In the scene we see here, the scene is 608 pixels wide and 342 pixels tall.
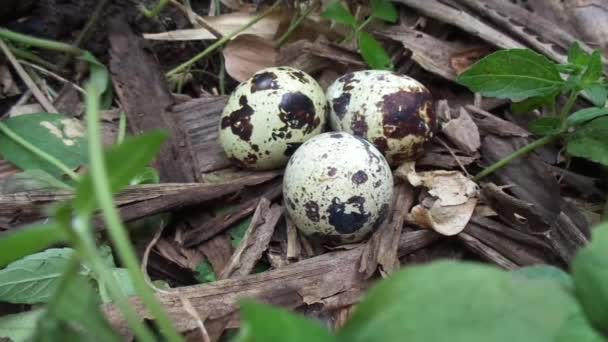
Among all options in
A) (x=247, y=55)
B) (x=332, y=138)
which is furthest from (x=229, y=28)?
(x=332, y=138)

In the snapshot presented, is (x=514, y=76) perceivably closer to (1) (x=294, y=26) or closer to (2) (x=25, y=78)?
(1) (x=294, y=26)

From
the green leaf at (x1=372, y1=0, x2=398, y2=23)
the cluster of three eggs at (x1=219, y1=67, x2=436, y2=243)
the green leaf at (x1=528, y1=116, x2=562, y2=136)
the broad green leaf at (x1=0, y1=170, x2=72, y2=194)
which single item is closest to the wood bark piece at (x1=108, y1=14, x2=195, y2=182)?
the cluster of three eggs at (x1=219, y1=67, x2=436, y2=243)

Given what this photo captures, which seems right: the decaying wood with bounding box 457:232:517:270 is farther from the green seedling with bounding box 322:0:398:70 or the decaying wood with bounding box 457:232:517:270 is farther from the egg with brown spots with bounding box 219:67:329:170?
the green seedling with bounding box 322:0:398:70

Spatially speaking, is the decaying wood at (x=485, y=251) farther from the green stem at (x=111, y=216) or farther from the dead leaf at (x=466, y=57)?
the green stem at (x=111, y=216)

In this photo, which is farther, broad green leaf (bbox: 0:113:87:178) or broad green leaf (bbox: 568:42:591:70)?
broad green leaf (bbox: 0:113:87:178)

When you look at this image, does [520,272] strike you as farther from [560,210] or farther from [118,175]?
[560,210]

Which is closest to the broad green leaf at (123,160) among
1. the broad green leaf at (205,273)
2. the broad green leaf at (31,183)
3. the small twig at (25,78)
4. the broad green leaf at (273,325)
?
the broad green leaf at (273,325)
